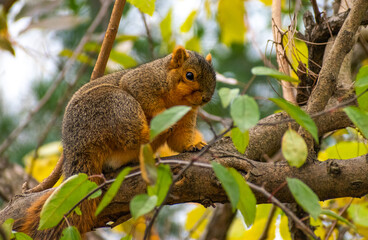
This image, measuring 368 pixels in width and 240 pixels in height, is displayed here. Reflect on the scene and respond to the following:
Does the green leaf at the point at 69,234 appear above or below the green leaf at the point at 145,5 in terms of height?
below

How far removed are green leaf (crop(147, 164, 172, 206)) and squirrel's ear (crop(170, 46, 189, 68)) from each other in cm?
133

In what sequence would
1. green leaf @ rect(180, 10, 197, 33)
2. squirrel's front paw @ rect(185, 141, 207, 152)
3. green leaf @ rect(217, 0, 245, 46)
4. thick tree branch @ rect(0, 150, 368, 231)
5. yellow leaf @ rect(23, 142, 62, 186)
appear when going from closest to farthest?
thick tree branch @ rect(0, 150, 368, 231), squirrel's front paw @ rect(185, 141, 207, 152), green leaf @ rect(180, 10, 197, 33), green leaf @ rect(217, 0, 245, 46), yellow leaf @ rect(23, 142, 62, 186)

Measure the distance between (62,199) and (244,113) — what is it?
0.62 m

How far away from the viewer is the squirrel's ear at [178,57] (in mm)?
2402

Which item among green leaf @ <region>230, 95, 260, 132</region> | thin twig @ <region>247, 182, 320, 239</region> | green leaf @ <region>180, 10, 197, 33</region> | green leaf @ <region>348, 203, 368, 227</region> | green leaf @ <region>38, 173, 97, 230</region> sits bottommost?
green leaf @ <region>348, 203, 368, 227</region>

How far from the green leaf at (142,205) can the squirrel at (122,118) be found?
89 centimetres

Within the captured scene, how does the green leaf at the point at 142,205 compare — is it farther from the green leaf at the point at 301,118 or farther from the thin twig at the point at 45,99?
the thin twig at the point at 45,99

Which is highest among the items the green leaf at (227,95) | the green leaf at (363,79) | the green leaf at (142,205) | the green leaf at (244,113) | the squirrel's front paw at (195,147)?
the green leaf at (227,95)

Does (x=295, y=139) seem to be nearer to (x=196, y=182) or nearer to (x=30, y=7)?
(x=196, y=182)

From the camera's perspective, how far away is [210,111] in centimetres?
289

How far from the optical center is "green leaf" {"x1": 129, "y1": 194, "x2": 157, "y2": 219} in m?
1.05

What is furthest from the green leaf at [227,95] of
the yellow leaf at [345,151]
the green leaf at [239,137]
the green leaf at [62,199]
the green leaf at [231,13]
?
the green leaf at [231,13]

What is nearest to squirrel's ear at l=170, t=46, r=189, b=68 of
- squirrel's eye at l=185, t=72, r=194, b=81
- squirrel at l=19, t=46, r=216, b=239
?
squirrel at l=19, t=46, r=216, b=239

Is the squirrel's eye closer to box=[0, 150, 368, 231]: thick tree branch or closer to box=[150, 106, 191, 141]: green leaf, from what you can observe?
box=[0, 150, 368, 231]: thick tree branch
